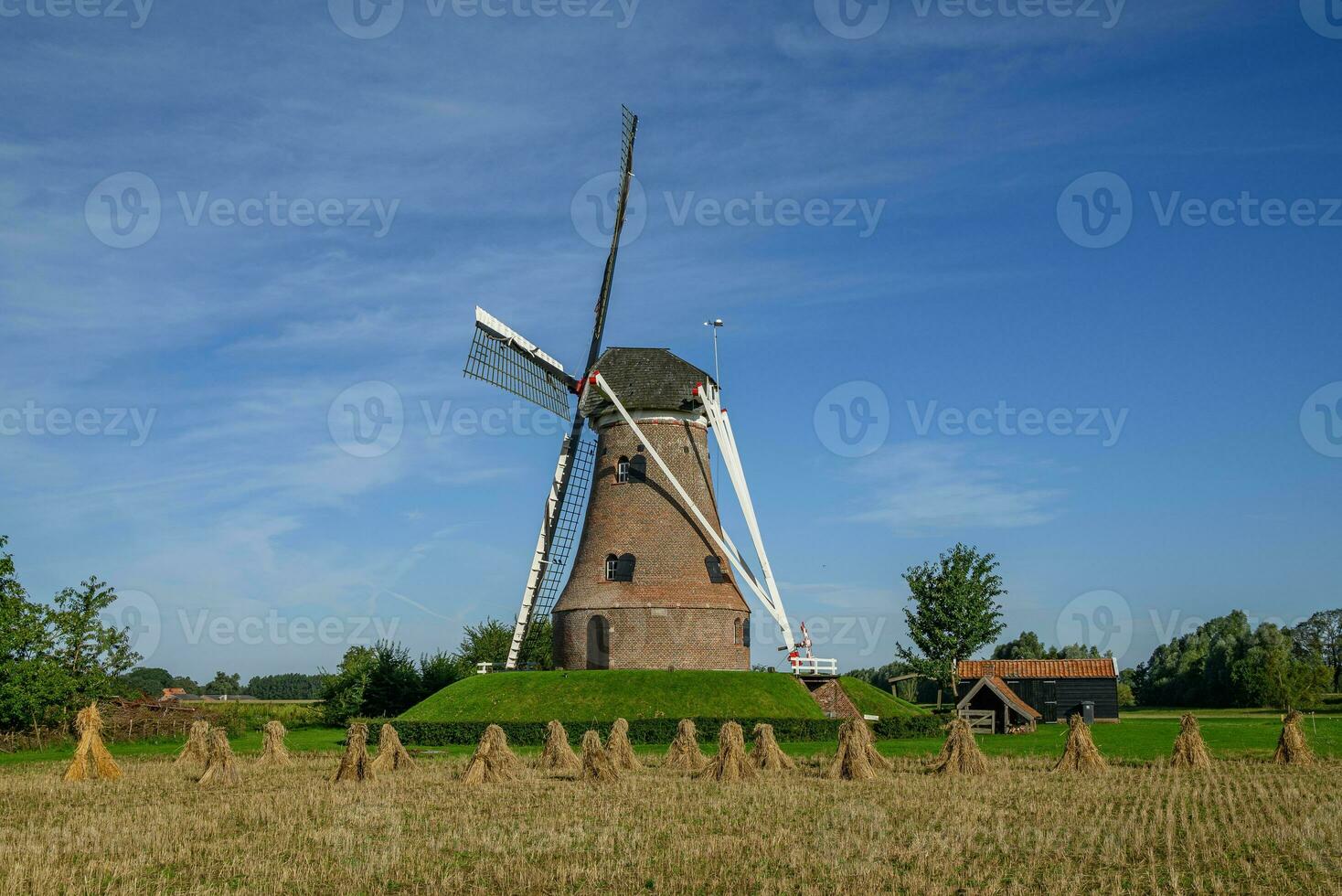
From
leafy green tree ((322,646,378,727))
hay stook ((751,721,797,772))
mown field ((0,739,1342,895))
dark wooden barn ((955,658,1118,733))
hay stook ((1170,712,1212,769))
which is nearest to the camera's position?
mown field ((0,739,1342,895))

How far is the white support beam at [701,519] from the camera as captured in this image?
4762cm

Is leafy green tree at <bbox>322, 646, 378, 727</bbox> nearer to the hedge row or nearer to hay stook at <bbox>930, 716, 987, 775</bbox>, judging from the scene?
the hedge row

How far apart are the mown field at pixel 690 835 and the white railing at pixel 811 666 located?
18.2 meters

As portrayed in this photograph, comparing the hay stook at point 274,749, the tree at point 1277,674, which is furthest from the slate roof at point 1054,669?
the hay stook at point 274,749

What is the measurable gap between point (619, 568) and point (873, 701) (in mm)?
12221

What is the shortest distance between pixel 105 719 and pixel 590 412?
22703mm

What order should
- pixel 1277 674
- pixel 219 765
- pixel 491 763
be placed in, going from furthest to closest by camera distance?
1. pixel 1277 674
2. pixel 491 763
3. pixel 219 765

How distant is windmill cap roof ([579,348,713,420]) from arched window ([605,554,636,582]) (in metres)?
6.26

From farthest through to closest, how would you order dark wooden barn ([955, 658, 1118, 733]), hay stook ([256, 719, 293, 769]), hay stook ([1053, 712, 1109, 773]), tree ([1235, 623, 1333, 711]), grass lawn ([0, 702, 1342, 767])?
tree ([1235, 623, 1333, 711]) < dark wooden barn ([955, 658, 1118, 733]) < grass lawn ([0, 702, 1342, 767]) < hay stook ([256, 719, 293, 769]) < hay stook ([1053, 712, 1109, 773])

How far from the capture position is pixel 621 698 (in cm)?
4381

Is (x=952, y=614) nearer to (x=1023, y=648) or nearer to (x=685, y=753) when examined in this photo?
(x=685, y=753)

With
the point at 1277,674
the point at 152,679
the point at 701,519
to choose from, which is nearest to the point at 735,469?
the point at 701,519

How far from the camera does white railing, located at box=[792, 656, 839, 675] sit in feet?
157

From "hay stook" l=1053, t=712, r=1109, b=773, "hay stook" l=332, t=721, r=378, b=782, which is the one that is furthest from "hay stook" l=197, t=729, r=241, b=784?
"hay stook" l=1053, t=712, r=1109, b=773
